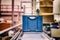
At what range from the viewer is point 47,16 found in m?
4.62

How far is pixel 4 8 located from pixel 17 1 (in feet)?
3.98

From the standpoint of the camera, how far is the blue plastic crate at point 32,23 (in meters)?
2.99

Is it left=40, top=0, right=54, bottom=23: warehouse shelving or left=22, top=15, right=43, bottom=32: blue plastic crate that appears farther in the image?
left=40, top=0, right=54, bottom=23: warehouse shelving

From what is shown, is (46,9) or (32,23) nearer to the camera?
(32,23)

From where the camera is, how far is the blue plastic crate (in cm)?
299

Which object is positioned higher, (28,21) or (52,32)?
(28,21)

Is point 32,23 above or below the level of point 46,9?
below

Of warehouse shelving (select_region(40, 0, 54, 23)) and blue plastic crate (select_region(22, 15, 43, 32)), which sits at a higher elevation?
warehouse shelving (select_region(40, 0, 54, 23))

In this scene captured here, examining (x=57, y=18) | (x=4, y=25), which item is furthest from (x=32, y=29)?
(x=4, y=25)

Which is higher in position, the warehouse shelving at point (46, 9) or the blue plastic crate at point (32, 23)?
the warehouse shelving at point (46, 9)

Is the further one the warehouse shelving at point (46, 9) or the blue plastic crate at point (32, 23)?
the warehouse shelving at point (46, 9)

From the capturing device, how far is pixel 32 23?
301cm

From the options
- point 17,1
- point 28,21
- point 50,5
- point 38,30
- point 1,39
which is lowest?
point 1,39

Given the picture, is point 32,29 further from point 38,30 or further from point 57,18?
point 57,18
